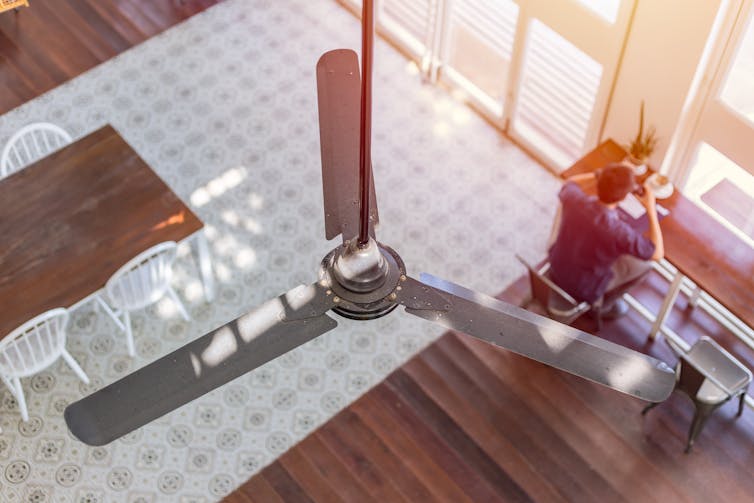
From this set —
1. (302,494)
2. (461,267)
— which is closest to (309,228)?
(461,267)

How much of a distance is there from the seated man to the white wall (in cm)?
50

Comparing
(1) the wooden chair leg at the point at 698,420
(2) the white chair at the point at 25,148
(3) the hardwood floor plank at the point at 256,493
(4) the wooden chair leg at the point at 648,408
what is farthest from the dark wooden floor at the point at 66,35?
(1) the wooden chair leg at the point at 698,420

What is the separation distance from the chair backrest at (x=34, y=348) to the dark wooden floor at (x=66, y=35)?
93.5 inches

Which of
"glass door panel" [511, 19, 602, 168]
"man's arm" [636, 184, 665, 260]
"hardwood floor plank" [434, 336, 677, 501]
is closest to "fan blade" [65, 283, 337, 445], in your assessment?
"man's arm" [636, 184, 665, 260]

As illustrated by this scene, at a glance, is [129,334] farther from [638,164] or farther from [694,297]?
[694,297]

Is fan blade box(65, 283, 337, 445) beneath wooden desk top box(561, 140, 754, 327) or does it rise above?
above

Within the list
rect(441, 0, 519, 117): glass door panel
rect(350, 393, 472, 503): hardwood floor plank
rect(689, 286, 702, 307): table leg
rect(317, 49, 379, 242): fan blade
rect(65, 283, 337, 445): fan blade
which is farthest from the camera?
rect(441, 0, 519, 117): glass door panel

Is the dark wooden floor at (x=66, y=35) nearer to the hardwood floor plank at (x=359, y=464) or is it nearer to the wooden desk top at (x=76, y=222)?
the wooden desk top at (x=76, y=222)

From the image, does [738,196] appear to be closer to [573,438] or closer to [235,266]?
[573,438]

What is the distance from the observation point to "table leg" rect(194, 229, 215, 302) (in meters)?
5.55

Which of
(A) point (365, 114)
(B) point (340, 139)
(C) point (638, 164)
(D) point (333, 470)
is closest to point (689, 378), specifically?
(C) point (638, 164)

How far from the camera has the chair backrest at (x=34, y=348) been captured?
5137 mm

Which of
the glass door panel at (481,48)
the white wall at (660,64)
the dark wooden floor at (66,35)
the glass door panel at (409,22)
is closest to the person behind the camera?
the white wall at (660,64)

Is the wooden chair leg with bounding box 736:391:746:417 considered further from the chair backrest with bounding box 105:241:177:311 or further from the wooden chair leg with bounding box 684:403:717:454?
the chair backrest with bounding box 105:241:177:311
